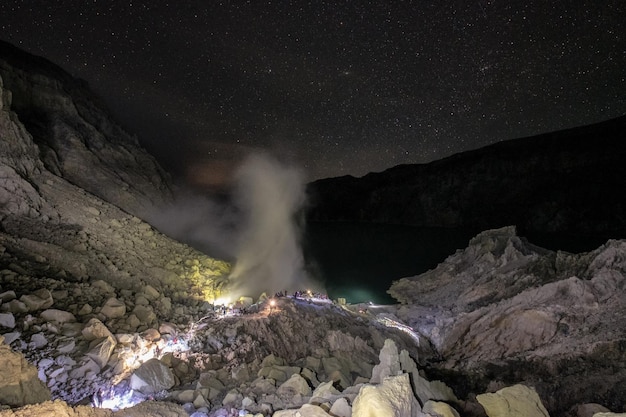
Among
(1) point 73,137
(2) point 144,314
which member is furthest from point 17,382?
(1) point 73,137

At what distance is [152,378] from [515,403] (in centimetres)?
605

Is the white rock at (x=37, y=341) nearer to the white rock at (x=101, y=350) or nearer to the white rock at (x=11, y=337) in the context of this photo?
the white rock at (x=11, y=337)

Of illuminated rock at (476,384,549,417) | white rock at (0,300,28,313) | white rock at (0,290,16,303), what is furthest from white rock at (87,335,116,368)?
illuminated rock at (476,384,549,417)

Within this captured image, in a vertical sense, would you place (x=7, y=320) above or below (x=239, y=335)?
below

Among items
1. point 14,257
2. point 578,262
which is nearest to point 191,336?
point 14,257

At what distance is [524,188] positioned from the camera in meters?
60.7

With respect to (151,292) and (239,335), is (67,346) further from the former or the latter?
(151,292)

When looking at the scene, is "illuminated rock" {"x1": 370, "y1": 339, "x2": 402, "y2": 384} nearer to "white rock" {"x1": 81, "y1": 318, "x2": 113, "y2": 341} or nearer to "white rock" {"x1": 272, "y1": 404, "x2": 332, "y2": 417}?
"white rock" {"x1": 272, "y1": 404, "x2": 332, "y2": 417}

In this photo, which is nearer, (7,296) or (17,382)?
(17,382)

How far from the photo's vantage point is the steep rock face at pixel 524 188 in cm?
5053

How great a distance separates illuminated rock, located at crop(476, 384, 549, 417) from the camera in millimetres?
4781

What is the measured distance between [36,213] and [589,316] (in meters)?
15.9

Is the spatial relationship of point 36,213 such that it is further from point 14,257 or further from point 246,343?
point 246,343

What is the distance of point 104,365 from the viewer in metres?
6.30
